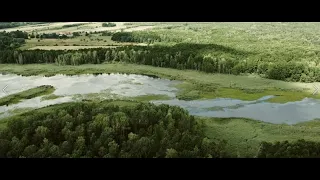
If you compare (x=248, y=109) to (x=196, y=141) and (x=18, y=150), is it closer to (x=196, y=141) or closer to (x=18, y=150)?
(x=196, y=141)

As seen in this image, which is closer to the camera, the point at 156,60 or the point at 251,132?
the point at 251,132

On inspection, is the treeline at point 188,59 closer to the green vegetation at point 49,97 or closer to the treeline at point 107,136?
the green vegetation at point 49,97

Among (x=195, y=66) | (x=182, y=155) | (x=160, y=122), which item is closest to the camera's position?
(x=182, y=155)

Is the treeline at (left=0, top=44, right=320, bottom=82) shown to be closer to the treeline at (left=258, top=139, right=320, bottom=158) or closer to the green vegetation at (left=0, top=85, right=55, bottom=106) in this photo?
the green vegetation at (left=0, top=85, right=55, bottom=106)

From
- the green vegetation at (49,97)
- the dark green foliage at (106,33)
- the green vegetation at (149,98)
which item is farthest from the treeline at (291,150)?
the dark green foliage at (106,33)

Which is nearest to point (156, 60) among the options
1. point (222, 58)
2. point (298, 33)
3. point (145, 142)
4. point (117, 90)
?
point (222, 58)

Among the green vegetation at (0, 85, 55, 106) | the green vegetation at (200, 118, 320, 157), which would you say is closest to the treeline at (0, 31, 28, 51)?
the green vegetation at (0, 85, 55, 106)

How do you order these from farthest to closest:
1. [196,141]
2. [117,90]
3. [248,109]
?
[117,90], [248,109], [196,141]

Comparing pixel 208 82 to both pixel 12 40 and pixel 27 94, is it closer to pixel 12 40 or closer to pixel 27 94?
pixel 27 94
